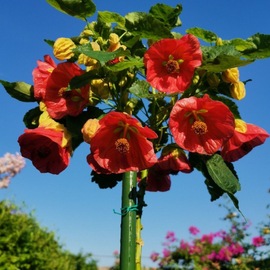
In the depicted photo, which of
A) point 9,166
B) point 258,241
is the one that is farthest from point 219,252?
point 9,166

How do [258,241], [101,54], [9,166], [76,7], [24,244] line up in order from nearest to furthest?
[101,54]
[76,7]
[24,244]
[258,241]
[9,166]

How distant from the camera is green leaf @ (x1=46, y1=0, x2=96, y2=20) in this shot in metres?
1.26

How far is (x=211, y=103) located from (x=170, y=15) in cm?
26

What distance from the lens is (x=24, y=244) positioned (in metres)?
3.79

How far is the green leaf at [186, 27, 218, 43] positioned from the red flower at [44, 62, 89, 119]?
1.07 ft

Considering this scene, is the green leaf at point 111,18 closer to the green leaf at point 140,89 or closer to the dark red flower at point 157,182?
the green leaf at point 140,89

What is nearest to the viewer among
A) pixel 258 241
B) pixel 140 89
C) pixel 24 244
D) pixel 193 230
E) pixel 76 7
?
pixel 140 89

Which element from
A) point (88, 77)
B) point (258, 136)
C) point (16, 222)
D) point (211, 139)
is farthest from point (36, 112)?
point (16, 222)

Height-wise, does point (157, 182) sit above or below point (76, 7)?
below

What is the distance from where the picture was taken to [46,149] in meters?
1.24

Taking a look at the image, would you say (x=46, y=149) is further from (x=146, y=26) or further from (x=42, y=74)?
(x=146, y=26)

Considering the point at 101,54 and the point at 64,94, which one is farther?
the point at 64,94

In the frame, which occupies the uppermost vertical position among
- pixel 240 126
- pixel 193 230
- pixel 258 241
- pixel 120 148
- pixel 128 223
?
pixel 193 230

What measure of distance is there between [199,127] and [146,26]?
0.29 m
